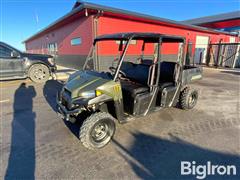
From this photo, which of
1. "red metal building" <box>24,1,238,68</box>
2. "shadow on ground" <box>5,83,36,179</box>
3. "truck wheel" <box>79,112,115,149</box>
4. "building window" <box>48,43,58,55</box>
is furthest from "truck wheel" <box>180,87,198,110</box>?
"building window" <box>48,43,58,55</box>

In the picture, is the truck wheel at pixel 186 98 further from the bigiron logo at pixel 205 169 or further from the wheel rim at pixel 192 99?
the bigiron logo at pixel 205 169

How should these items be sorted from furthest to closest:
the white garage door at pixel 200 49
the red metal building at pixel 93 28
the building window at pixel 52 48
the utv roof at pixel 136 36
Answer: the white garage door at pixel 200 49 < the building window at pixel 52 48 < the red metal building at pixel 93 28 < the utv roof at pixel 136 36

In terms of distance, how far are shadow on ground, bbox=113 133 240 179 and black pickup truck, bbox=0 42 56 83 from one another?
612 cm

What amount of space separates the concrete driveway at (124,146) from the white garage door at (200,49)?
14558 mm

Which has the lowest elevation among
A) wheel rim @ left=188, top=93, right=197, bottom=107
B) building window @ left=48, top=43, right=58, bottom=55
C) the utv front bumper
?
wheel rim @ left=188, top=93, right=197, bottom=107

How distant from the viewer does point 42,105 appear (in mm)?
4754

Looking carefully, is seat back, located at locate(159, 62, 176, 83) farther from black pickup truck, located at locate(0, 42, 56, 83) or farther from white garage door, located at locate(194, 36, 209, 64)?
white garage door, located at locate(194, 36, 209, 64)

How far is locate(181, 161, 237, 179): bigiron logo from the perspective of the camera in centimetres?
227

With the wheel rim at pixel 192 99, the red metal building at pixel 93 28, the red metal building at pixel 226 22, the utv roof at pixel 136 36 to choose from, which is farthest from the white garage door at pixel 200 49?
the utv roof at pixel 136 36

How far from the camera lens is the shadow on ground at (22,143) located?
7.42 feet

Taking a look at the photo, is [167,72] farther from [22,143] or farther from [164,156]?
[22,143]

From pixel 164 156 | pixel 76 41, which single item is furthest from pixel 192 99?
Result: pixel 76 41

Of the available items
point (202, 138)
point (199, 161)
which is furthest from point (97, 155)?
point (202, 138)

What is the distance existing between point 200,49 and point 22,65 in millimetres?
16919
